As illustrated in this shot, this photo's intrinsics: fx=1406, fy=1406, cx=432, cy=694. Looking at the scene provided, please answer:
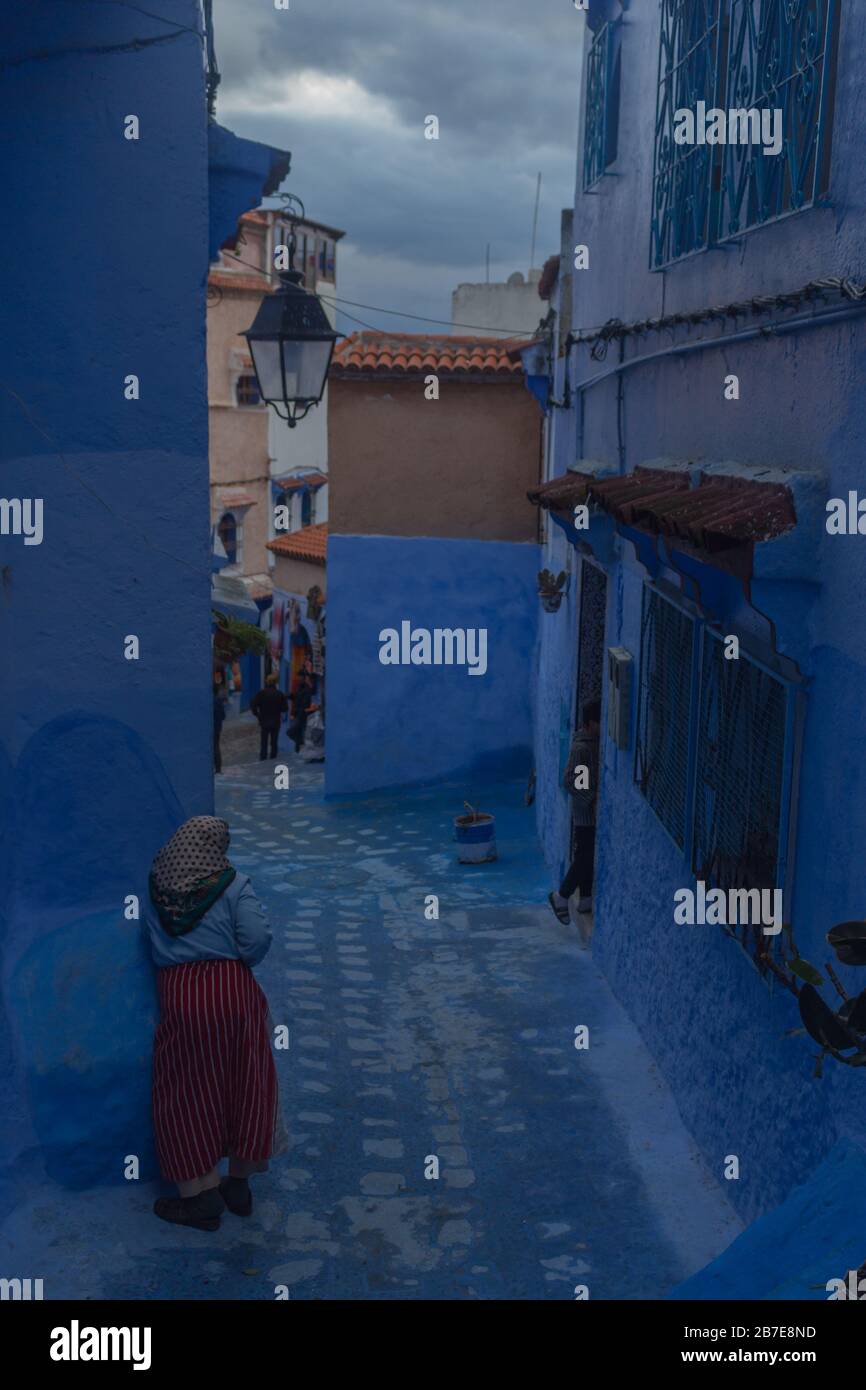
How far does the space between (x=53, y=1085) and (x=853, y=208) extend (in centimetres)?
461

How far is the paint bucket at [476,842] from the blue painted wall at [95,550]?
24.4ft

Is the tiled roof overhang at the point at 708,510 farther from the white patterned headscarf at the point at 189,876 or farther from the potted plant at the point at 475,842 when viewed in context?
the potted plant at the point at 475,842

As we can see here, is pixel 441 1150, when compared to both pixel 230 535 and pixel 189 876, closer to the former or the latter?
pixel 189 876

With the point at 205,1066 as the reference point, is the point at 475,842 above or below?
below

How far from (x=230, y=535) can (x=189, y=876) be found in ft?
95.7

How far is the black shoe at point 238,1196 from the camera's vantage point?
19.8 feet

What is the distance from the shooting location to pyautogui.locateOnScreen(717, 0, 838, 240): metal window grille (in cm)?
479

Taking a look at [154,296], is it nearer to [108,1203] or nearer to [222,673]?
[108,1203]

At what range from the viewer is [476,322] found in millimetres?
34125

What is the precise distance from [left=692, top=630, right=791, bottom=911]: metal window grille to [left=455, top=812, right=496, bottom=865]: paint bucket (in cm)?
682

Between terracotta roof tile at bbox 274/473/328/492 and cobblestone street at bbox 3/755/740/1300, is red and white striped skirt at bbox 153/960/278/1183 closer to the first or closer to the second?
cobblestone street at bbox 3/755/740/1300

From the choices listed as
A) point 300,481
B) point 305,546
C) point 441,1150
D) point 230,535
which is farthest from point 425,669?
point 300,481

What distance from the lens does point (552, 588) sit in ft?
41.5
